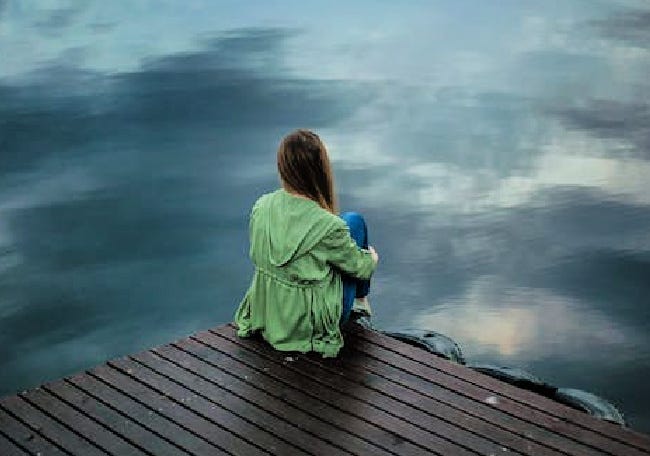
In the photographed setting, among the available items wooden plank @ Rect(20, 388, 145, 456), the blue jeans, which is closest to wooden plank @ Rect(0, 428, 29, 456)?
wooden plank @ Rect(20, 388, 145, 456)

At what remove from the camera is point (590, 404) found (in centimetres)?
344

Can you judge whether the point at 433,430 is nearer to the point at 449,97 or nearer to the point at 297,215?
the point at 297,215

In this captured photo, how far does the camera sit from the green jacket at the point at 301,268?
3.31 metres

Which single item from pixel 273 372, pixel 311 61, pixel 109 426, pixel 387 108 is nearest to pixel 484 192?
pixel 387 108

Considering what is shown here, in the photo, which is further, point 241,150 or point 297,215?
point 241,150

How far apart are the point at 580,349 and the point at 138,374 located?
116 inches

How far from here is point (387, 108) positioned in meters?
8.46

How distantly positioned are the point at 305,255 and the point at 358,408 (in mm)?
559

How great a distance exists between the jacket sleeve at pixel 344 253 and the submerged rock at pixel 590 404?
33.4 inches

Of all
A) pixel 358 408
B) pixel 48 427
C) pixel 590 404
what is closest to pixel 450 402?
pixel 358 408

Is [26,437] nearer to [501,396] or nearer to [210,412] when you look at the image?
[210,412]

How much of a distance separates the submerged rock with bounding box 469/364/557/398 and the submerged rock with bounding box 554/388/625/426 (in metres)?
0.05

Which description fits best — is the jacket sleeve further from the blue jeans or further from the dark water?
the dark water

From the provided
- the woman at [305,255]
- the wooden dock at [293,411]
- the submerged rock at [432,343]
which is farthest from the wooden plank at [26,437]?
the submerged rock at [432,343]
